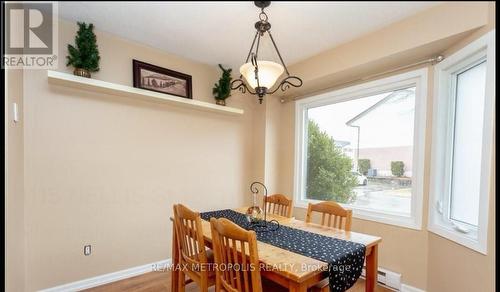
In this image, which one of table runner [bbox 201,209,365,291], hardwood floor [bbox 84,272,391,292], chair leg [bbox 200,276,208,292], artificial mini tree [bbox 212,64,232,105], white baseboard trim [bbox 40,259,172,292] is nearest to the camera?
table runner [bbox 201,209,365,291]

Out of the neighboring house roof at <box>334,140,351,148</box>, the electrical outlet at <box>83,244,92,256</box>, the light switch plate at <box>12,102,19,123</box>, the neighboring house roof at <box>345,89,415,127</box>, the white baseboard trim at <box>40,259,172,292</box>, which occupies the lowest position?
the white baseboard trim at <box>40,259,172,292</box>

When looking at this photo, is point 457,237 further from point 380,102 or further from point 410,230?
point 380,102

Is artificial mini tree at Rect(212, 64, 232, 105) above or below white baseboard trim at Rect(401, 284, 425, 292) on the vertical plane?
above

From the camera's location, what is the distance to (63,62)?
2.02m

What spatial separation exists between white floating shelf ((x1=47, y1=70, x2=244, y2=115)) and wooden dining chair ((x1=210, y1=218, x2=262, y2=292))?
157 cm

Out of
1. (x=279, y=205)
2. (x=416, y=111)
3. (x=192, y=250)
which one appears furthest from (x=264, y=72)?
(x=416, y=111)

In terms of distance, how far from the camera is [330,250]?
145 cm

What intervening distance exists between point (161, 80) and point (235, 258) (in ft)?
6.55

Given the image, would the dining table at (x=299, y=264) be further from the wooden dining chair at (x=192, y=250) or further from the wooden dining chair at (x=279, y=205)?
Result: the wooden dining chair at (x=279, y=205)

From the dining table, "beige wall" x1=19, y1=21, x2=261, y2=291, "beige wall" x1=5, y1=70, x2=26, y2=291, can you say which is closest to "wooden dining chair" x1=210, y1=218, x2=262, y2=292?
the dining table

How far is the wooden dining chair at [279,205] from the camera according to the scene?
2378 mm

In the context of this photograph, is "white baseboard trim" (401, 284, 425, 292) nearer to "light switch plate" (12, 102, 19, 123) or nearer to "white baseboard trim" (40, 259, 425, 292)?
"white baseboard trim" (40, 259, 425, 292)

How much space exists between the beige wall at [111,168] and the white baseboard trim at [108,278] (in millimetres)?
46

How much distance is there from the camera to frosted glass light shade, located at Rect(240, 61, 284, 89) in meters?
1.52
